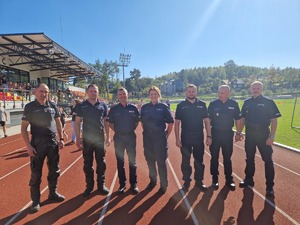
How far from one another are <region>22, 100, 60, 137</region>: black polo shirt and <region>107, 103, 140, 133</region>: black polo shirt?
1105 millimetres

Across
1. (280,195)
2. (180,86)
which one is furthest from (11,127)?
(180,86)

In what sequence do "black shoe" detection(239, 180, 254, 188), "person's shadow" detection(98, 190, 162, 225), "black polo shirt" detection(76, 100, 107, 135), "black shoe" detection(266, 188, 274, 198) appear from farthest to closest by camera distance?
1. "black shoe" detection(239, 180, 254, 188)
2. "black polo shirt" detection(76, 100, 107, 135)
3. "black shoe" detection(266, 188, 274, 198)
4. "person's shadow" detection(98, 190, 162, 225)

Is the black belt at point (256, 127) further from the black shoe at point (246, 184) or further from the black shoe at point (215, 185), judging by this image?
the black shoe at point (215, 185)

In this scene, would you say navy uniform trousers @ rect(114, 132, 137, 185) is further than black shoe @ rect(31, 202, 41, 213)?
Yes

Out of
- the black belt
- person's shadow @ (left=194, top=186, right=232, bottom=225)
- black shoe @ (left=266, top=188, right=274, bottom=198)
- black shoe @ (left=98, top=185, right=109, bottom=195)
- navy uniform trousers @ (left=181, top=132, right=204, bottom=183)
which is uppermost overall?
the black belt

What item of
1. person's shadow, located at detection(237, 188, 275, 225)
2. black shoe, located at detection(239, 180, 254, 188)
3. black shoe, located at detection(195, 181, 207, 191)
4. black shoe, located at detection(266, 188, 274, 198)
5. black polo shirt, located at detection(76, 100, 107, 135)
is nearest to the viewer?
person's shadow, located at detection(237, 188, 275, 225)

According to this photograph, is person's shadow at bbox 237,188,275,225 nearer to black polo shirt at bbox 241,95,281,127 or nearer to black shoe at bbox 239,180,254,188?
black shoe at bbox 239,180,254,188

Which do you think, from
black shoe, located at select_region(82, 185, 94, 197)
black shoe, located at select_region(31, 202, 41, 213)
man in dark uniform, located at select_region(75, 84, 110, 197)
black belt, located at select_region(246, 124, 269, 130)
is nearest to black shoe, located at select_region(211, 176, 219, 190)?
black belt, located at select_region(246, 124, 269, 130)

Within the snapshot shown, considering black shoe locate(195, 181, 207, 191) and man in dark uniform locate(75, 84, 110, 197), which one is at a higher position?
man in dark uniform locate(75, 84, 110, 197)

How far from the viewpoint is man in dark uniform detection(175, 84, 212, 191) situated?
4.59m

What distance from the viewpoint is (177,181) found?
16.9ft

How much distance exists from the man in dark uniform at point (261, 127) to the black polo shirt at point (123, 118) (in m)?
2.31

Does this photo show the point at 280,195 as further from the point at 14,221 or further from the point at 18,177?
the point at 18,177

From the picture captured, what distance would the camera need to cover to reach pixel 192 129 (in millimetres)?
4594
